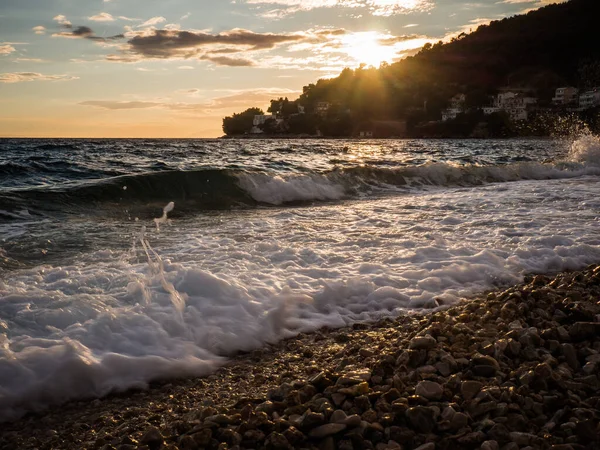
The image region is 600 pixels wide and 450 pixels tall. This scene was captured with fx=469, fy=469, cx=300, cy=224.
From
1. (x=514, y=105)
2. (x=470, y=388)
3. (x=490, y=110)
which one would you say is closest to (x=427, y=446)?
(x=470, y=388)

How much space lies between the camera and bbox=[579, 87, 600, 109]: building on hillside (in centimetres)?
9406

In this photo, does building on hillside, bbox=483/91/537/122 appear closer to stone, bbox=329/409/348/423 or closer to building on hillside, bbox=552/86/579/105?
building on hillside, bbox=552/86/579/105

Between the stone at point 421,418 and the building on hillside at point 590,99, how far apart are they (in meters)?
109

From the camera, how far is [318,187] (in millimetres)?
12844

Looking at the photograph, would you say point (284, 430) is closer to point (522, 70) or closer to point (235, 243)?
point (235, 243)

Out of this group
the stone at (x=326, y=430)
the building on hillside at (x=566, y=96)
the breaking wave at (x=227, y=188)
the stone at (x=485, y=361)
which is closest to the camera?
the stone at (x=326, y=430)

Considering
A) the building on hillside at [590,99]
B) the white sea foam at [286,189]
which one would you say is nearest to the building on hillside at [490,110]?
the building on hillside at [590,99]

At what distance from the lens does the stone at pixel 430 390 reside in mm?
2500


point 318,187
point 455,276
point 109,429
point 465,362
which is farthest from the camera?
point 318,187

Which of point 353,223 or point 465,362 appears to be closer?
point 465,362

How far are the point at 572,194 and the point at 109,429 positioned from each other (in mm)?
10917

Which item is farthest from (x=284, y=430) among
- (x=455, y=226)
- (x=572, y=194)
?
(x=572, y=194)

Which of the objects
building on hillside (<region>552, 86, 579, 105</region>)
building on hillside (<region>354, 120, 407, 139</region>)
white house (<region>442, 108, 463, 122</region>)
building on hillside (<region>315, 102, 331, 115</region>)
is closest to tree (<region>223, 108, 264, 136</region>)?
building on hillside (<region>315, 102, 331, 115</region>)

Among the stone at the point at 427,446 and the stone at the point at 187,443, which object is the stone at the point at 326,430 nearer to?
the stone at the point at 427,446
